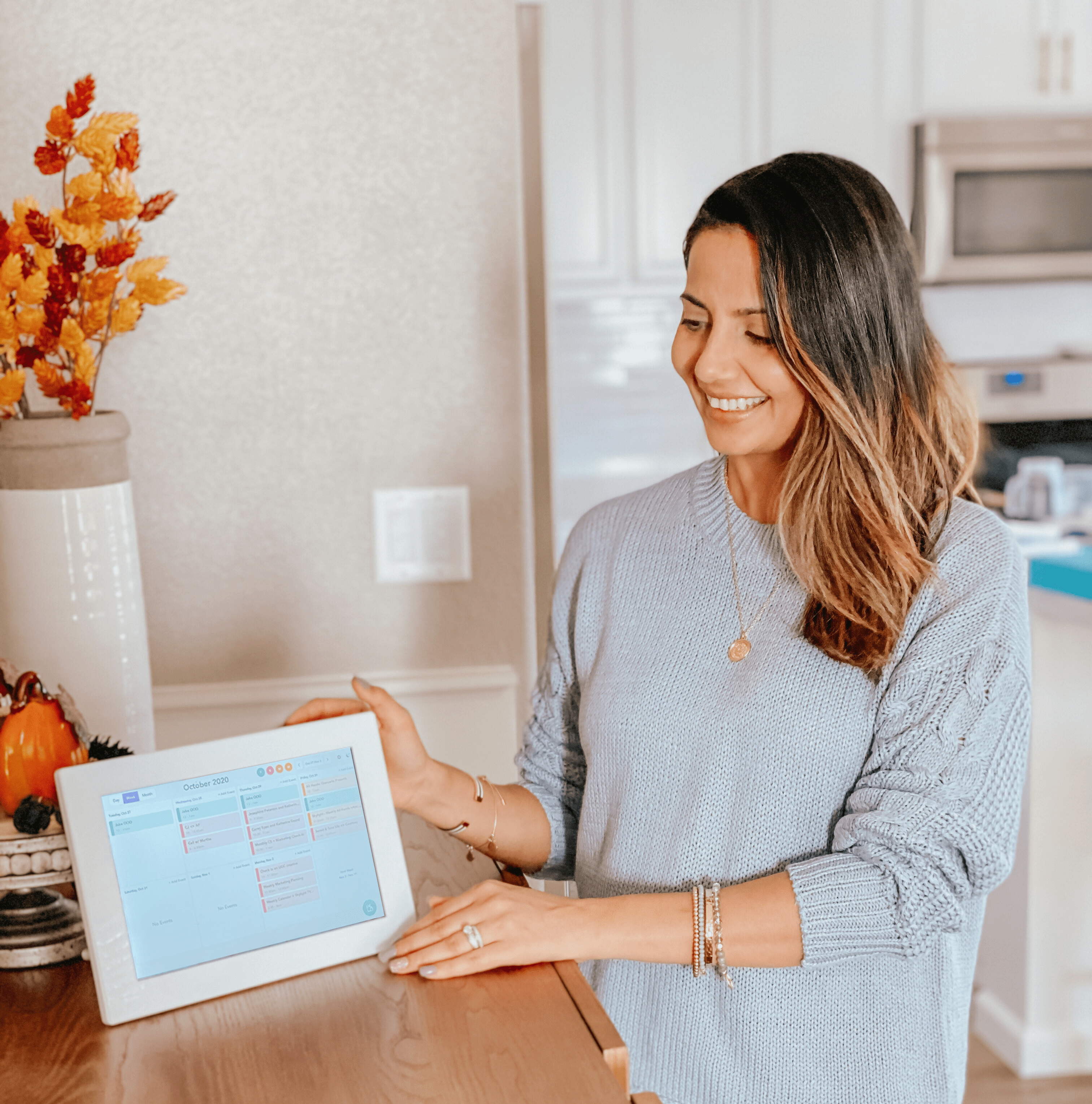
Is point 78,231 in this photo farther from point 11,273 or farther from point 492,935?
point 492,935

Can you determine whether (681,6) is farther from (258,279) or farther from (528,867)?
(528,867)

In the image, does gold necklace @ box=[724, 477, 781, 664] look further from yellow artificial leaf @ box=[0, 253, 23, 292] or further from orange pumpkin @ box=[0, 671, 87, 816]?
yellow artificial leaf @ box=[0, 253, 23, 292]

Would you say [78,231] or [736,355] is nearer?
[736,355]

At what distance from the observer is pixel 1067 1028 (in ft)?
7.83

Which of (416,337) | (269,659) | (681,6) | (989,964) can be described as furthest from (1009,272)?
(269,659)

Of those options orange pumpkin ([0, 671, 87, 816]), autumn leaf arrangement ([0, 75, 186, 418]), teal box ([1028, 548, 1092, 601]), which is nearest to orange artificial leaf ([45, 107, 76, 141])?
autumn leaf arrangement ([0, 75, 186, 418])

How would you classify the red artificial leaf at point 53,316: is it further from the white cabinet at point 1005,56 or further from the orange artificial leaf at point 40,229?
the white cabinet at point 1005,56

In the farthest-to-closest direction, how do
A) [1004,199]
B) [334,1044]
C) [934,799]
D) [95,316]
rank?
[1004,199] < [95,316] < [934,799] < [334,1044]

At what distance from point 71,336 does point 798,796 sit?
92 centimetres

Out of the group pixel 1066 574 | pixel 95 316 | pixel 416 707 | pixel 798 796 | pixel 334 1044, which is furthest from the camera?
pixel 1066 574

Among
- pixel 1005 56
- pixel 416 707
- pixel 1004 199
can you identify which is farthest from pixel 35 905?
pixel 1005 56

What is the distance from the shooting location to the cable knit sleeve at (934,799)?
1.04 metres

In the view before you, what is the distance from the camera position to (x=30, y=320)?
129 centimetres

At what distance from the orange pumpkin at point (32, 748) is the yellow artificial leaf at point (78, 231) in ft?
1.69
